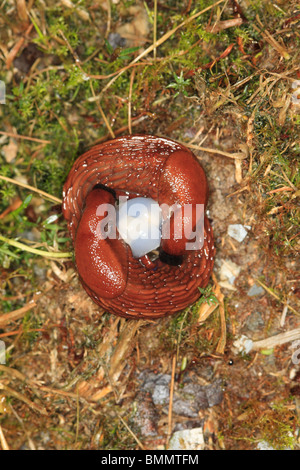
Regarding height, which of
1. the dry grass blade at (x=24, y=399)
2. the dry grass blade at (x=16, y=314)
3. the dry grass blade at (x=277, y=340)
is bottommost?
the dry grass blade at (x=24, y=399)

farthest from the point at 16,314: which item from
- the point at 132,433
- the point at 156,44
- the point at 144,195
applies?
the point at 156,44

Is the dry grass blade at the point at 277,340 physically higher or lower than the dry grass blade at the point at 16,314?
lower

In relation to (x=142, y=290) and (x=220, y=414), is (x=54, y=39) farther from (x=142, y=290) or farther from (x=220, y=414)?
(x=220, y=414)

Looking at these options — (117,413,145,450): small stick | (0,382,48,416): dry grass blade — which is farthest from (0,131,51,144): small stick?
(117,413,145,450): small stick

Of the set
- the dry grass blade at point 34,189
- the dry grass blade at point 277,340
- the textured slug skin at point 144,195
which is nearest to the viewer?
the textured slug skin at point 144,195

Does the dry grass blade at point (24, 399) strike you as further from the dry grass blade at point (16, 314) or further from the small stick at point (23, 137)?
the small stick at point (23, 137)

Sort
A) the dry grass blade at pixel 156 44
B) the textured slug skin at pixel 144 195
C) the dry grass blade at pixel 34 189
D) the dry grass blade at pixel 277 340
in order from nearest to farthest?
1. the textured slug skin at pixel 144 195
2. the dry grass blade at pixel 156 44
3. the dry grass blade at pixel 277 340
4. the dry grass blade at pixel 34 189

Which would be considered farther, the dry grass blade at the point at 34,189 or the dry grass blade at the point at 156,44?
the dry grass blade at the point at 34,189

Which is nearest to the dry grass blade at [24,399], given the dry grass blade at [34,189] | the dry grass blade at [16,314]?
the dry grass blade at [16,314]

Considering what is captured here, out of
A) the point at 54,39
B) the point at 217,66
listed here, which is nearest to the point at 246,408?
the point at 217,66
